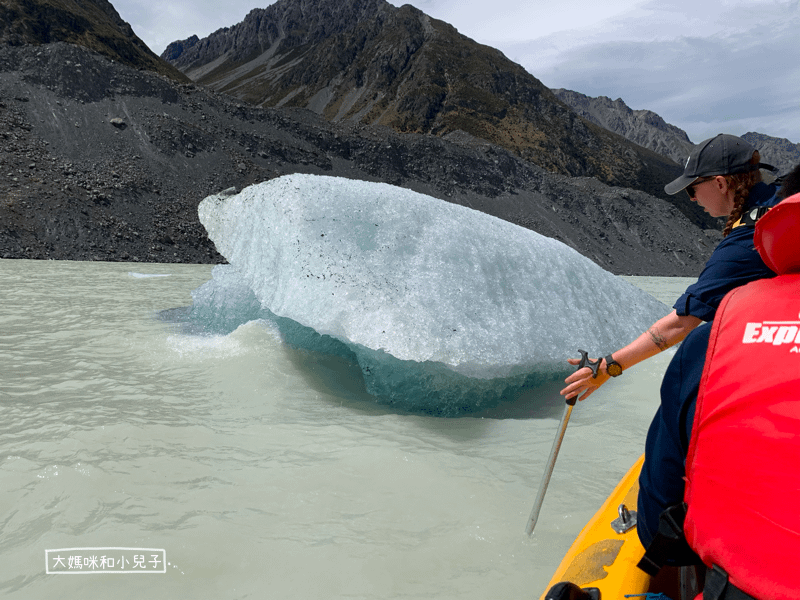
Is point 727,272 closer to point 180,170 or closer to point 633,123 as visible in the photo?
point 180,170

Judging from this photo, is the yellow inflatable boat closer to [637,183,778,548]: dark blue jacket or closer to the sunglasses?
[637,183,778,548]: dark blue jacket

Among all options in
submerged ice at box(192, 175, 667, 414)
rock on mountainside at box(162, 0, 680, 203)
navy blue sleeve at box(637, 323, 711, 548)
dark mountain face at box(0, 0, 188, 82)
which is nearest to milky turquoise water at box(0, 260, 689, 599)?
submerged ice at box(192, 175, 667, 414)

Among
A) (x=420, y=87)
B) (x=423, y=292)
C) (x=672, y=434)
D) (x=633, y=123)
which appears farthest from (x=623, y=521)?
(x=633, y=123)

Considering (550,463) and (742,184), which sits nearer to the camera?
(742,184)

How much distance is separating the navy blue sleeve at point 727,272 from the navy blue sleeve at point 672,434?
44cm

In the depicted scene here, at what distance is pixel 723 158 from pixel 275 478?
272cm

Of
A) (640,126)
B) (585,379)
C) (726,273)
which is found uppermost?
(640,126)

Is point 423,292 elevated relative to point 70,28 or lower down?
lower down

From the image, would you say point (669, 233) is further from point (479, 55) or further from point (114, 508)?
point (479, 55)

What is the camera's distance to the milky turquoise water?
6.90 feet

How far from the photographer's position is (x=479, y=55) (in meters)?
89.4

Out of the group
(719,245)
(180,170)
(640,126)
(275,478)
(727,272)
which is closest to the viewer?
(727,272)

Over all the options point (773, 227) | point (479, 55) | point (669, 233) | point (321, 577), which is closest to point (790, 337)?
point (773, 227)

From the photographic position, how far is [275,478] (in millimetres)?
2867
